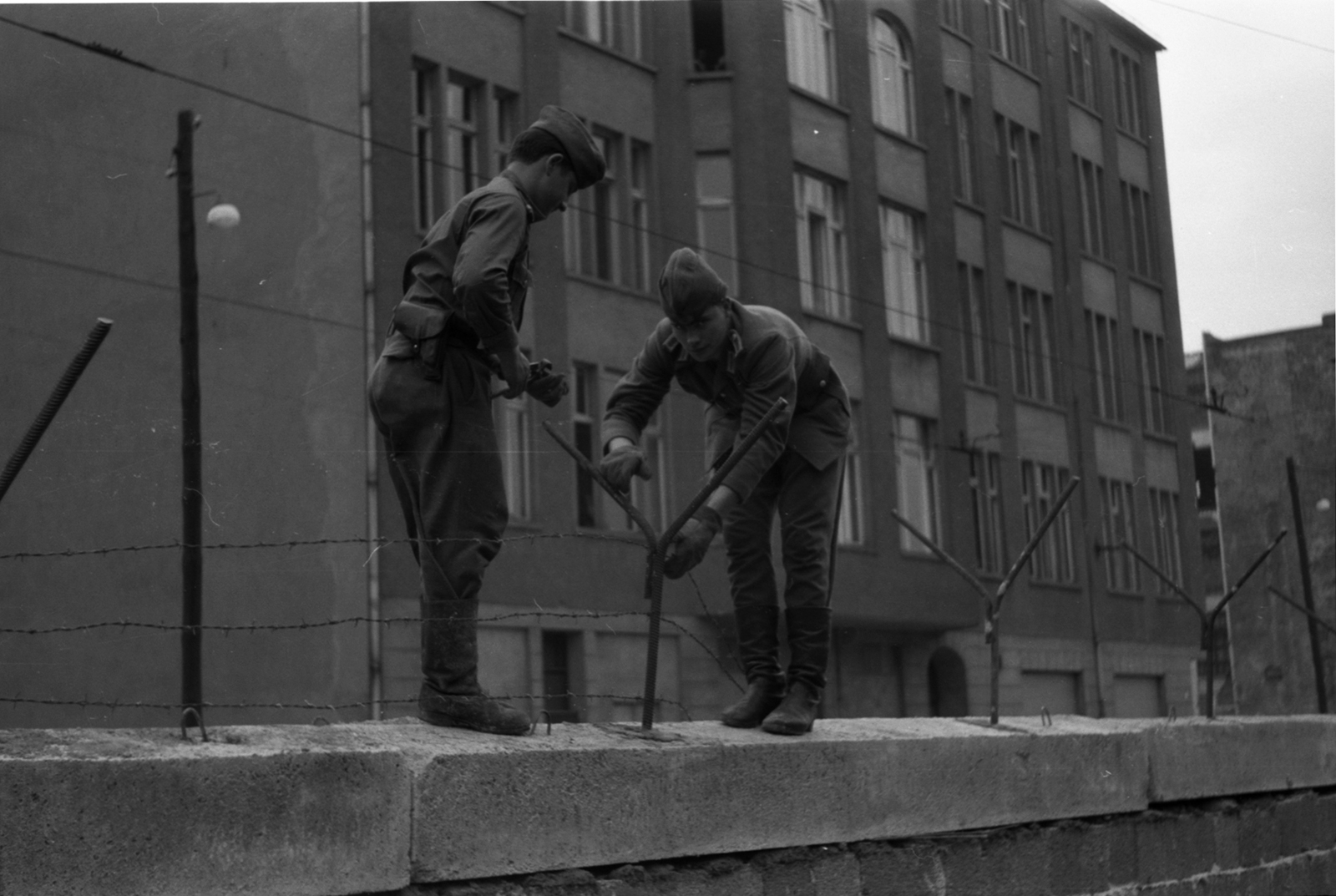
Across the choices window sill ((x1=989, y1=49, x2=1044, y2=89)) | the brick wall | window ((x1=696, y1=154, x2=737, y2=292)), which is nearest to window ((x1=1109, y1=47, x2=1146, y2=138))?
window sill ((x1=989, y1=49, x2=1044, y2=89))

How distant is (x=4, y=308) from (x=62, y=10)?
231 cm

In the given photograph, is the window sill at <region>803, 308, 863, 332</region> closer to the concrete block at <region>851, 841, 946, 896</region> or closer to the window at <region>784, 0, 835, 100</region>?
the window at <region>784, 0, 835, 100</region>

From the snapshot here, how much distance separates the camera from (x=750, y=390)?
5656 mm

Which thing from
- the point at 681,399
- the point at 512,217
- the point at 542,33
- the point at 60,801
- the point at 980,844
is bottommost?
the point at 980,844

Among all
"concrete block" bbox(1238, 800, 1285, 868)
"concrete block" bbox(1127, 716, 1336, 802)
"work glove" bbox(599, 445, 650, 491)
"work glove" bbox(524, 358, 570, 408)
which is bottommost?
"concrete block" bbox(1238, 800, 1285, 868)

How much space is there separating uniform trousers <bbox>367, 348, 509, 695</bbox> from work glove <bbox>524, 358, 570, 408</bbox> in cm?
15

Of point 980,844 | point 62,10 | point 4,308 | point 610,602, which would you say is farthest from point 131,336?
point 610,602

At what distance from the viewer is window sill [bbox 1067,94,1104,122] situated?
1337 cm

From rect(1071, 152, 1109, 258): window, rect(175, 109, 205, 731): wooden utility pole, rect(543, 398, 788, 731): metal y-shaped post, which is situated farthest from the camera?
rect(1071, 152, 1109, 258): window

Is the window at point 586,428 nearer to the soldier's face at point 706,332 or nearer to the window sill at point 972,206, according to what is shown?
the window sill at point 972,206

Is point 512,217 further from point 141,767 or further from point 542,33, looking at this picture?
point 542,33

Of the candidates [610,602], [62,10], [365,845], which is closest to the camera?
[365,845]

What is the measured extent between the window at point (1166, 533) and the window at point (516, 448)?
15.8ft

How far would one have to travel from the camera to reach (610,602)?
15.2 m
